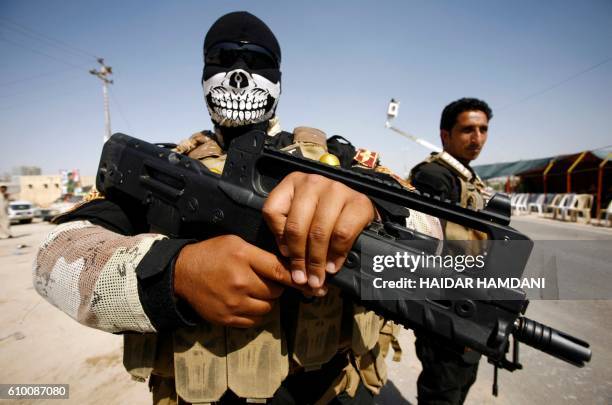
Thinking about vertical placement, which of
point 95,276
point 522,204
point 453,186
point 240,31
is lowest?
point 522,204

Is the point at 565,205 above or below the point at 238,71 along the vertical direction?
below

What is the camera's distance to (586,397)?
90.7 inches

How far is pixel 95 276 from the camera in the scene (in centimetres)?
97

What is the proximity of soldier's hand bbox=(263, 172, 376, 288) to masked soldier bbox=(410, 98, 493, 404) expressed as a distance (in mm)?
875

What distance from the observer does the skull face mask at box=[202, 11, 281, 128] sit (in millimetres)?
1481

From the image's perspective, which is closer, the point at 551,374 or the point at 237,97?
the point at 237,97

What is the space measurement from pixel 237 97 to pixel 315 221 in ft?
3.27

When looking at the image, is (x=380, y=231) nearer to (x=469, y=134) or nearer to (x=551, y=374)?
(x=469, y=134)

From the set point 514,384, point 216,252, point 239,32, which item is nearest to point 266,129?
point 239,32

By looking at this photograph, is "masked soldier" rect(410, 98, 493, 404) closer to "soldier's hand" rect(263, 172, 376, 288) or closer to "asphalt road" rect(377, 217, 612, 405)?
"asphalt road" rect(377, 217, 612, 405)

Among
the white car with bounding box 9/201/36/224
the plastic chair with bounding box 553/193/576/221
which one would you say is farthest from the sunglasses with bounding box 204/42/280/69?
the white car with bounding box 9/201/36/224

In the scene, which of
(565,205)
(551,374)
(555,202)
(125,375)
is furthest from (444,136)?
(555,202)

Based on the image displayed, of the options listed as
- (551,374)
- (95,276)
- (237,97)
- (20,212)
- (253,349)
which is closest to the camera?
(95,276)

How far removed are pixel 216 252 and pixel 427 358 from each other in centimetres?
195
